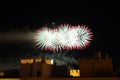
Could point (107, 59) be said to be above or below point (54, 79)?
above

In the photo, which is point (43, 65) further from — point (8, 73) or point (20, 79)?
point (8, 73)

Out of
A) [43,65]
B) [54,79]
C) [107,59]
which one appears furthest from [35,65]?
[107,59]

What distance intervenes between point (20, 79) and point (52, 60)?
9284 millimetres

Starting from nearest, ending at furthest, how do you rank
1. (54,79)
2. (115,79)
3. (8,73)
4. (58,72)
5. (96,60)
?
(115,79), (54,79), (96,60), (58,72), (8,73)

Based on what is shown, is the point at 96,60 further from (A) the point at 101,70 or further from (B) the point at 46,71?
(B) the point at 46,71

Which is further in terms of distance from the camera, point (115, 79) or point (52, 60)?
point (52, 60)

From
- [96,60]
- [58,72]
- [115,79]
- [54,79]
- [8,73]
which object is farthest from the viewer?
[8,73]

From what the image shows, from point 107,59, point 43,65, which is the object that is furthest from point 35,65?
point 107,59

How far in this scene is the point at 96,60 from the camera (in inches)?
1647

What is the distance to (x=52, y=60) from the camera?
48.8 m

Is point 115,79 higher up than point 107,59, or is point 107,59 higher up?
point 107,59

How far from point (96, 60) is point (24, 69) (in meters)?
12.9

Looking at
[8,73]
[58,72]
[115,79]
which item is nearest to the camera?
[115,79]

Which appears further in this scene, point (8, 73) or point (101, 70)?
point (8, 73)
